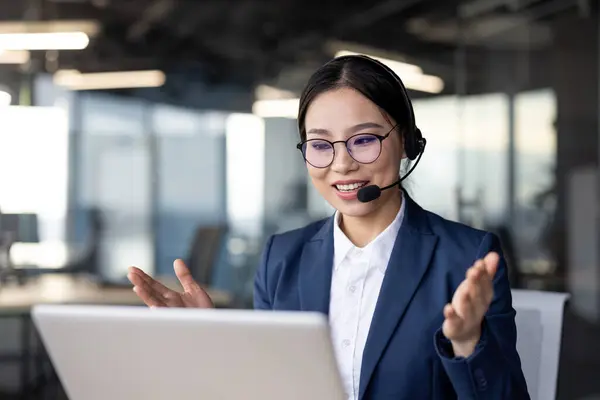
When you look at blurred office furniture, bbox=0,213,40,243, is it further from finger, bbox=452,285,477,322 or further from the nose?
finger, bbox=452,285,477,322

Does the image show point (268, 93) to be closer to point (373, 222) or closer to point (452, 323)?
point (373, 222)

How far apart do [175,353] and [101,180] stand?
6107mm

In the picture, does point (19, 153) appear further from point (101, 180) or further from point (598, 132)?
point (598, 132)

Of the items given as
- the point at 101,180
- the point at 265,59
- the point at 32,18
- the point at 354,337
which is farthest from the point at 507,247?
the point at 354,337

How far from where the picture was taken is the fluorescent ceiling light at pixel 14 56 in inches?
250

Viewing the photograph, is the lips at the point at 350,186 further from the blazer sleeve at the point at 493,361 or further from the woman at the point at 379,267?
the blazer sleeve at the point at 493,361

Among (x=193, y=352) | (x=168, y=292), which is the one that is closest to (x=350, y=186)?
(x=168, y=292)

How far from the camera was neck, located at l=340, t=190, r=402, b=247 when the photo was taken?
4.70 feet

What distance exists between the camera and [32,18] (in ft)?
21.2

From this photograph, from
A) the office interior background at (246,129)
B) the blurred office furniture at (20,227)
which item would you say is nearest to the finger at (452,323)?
the office interior background at (246,129)

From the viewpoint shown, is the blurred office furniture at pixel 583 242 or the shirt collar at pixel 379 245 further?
the blurred office furniture at pixel 583 242

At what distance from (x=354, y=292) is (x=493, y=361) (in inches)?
11.3

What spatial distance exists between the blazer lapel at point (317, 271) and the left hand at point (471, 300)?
33 cm

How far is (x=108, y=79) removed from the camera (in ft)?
22.3
